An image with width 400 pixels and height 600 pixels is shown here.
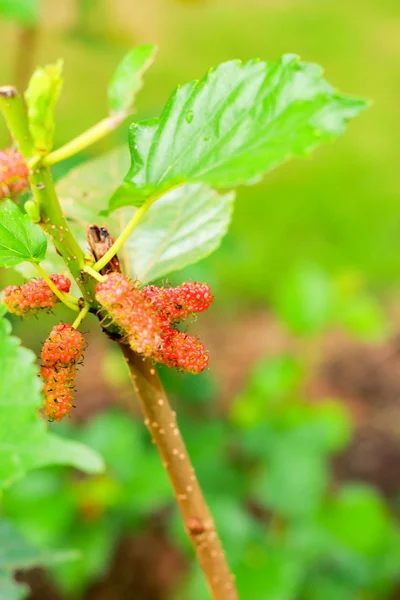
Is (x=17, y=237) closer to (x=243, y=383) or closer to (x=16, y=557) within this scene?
(x=16, y=557)

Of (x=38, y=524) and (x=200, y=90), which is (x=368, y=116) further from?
(x=200, y=90)

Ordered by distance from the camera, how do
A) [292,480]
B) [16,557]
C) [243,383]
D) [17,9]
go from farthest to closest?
[243,383]
[292,480]
[17,9]
[16,557]

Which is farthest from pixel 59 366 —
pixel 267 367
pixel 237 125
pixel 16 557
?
pixel 267 367

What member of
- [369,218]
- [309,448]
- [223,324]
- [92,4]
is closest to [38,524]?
[309,448]

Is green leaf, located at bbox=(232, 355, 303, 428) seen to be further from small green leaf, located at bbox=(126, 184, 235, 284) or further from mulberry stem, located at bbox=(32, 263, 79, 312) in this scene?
mulberry stem, located at bbox=(32, 263, 79, 312)

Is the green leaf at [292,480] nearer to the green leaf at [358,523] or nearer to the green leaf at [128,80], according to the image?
the green leaf at [358,523]
